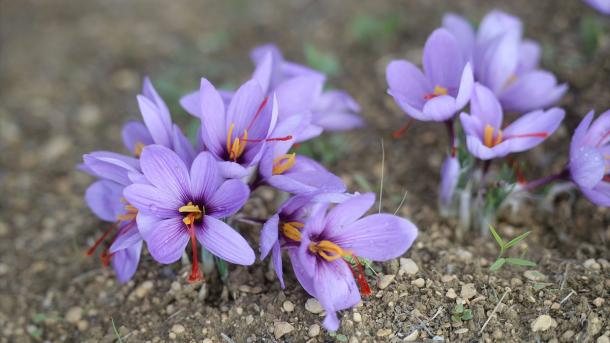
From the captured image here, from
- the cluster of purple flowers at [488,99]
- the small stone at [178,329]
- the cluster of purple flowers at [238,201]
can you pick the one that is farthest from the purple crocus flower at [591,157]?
the small stone at [178,329]

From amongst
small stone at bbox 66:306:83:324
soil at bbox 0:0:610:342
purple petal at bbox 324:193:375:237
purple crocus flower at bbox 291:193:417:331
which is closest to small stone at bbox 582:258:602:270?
soil at bbox 0:0:610:342

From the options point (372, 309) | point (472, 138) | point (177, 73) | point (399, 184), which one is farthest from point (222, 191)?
point (177, 73)

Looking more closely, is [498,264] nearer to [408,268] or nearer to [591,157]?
[408,268]

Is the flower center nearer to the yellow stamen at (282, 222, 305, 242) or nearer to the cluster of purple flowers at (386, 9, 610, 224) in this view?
the cluster of purple flowers at (386, 9, 610, 224)

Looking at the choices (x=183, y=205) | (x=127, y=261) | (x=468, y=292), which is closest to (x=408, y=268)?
(x=468, y=292)

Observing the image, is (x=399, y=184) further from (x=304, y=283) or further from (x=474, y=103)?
(x=304, y=283)

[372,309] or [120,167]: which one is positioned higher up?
[120,167]
